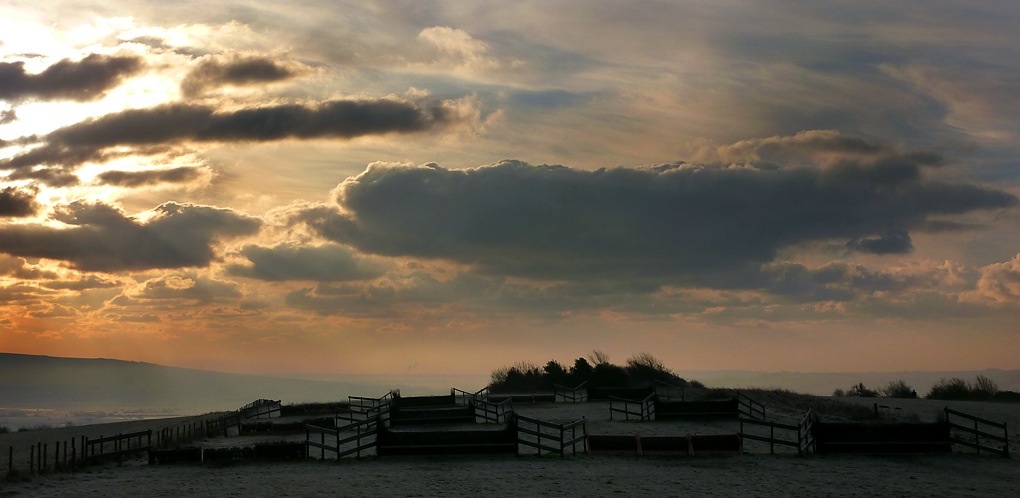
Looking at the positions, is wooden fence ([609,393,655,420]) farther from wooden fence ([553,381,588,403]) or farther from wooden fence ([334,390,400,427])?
wooden fence ([334,390,400,427])

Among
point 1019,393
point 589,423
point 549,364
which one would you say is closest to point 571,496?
point 589,423

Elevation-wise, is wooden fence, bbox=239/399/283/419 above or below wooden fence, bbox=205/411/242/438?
above

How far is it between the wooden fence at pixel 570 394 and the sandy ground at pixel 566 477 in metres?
25.5

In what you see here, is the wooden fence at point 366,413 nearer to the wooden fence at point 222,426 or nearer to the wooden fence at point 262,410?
the wooden fence at point 262,410

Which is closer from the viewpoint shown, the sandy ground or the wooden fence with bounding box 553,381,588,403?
the sandy ground

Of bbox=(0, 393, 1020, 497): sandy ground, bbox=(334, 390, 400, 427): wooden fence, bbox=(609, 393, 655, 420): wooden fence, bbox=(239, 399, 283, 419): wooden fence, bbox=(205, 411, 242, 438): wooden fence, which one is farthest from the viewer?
bbox=(239, 399, 283, 419): wooden fence

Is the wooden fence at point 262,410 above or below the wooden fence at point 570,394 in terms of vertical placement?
below

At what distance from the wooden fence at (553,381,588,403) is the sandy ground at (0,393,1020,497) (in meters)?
25.5

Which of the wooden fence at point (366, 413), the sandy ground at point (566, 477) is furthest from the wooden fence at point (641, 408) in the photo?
the wooden fence at point (366, 413)

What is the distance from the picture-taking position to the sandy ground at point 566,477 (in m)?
24.8

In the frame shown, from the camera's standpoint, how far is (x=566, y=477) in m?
27.4

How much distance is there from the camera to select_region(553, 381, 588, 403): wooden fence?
5956cm

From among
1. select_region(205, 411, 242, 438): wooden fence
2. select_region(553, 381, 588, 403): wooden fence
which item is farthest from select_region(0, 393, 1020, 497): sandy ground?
select_region(553, 381, 588, 403): wooden fence

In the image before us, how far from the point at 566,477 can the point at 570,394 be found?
36109 mm
